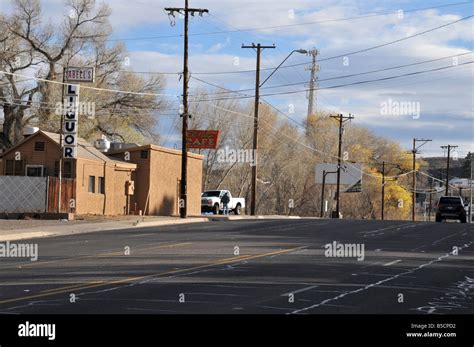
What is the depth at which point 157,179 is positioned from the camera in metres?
49.2

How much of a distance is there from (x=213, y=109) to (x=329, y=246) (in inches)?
1995

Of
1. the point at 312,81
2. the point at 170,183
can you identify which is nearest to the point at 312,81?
the point at 312,81

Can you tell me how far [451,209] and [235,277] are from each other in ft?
122

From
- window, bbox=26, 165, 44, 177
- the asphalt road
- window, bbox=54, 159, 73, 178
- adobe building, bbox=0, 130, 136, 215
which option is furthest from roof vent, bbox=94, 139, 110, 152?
the asphalt road

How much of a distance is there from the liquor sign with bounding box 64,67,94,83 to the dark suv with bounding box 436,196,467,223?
964 inches

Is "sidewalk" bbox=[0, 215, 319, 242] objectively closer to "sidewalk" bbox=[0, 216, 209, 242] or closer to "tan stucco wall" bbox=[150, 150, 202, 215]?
"sidewalk" bbox=[0, 216, 209, 242]

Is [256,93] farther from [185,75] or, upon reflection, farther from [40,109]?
[40,109]

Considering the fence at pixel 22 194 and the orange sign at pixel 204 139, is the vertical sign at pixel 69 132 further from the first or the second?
the orange sign at pixel 204 139

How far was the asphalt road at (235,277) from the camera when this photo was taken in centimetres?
1236

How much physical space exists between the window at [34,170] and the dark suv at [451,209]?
83.8 ft

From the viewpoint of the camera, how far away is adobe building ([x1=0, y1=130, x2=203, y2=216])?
140ft

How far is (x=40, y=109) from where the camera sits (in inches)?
2381

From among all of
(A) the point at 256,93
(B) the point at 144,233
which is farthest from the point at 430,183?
(B) the point at 144,233

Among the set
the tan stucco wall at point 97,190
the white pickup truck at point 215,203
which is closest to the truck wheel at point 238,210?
the white pickup truck at point 215,203
